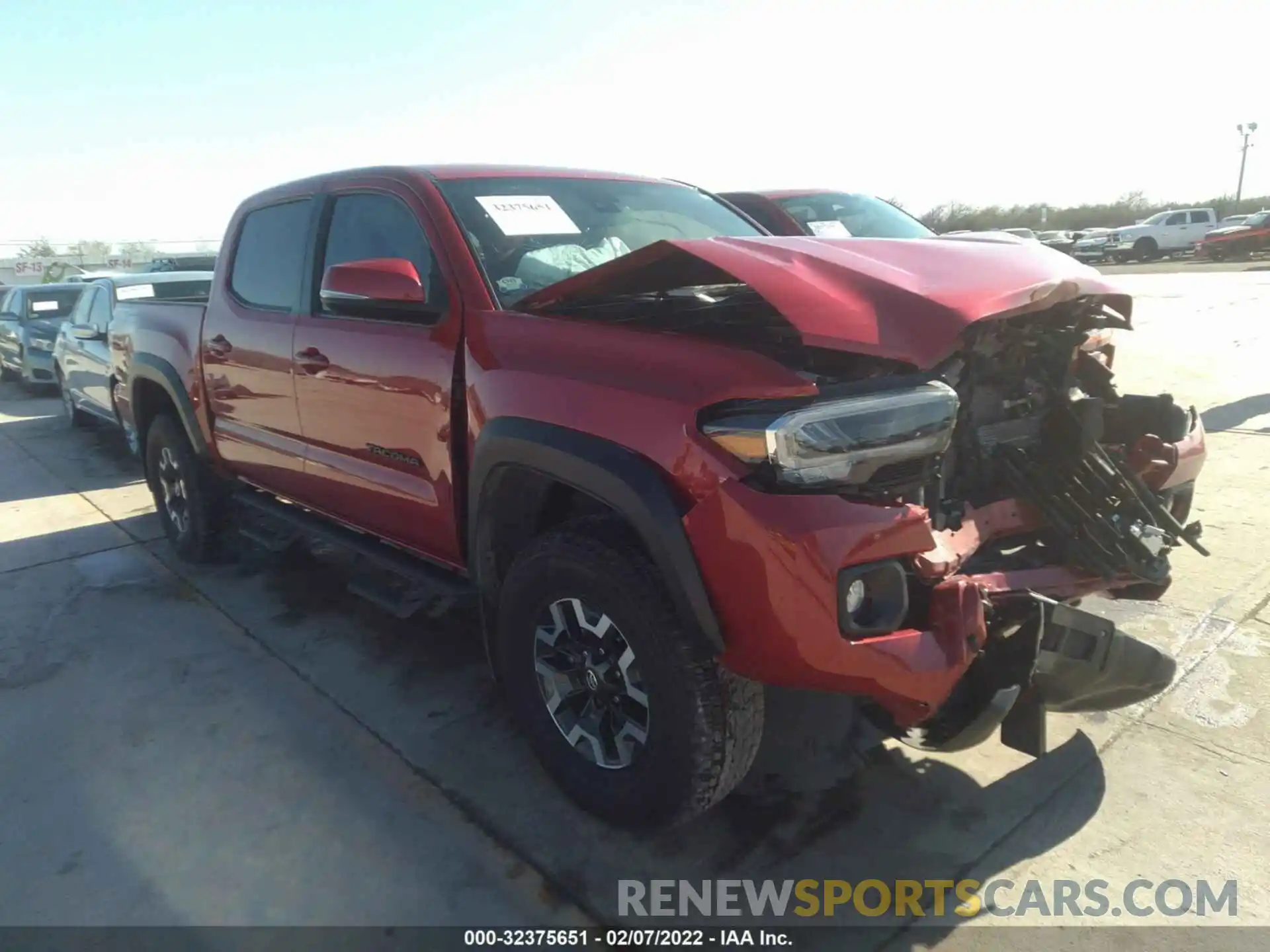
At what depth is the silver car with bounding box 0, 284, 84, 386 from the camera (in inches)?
462

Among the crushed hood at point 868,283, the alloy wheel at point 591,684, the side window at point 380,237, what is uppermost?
the side window at point 380,237

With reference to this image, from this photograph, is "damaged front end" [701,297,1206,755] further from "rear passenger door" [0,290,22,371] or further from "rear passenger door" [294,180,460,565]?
"rear passenger door" [0,290,22,371]

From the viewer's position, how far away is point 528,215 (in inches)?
127

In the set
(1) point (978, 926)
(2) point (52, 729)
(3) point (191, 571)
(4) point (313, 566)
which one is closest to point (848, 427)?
(1) point (978, 926)

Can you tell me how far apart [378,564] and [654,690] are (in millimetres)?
1551

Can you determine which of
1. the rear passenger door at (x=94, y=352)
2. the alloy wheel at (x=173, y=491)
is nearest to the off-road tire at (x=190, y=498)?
the alloy wheel at (x=173, y=491)

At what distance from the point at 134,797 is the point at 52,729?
70 centimetres

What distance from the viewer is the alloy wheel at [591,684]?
2473 mm

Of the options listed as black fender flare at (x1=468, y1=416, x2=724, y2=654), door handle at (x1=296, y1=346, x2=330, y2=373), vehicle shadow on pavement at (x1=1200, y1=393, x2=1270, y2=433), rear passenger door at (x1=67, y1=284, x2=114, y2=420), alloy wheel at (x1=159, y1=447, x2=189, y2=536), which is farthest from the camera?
rear passenger door at (x1=67, y1=284, x2=114, y2=420)

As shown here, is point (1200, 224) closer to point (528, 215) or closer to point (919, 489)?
point (528, 215)

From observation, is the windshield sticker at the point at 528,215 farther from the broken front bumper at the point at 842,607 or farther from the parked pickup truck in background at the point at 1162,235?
the parked pickup truck in background at the point at 1162,235

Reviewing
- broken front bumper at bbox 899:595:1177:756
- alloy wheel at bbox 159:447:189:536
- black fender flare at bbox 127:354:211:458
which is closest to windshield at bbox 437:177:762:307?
broken front bumper at bbox 899:595:1177:756

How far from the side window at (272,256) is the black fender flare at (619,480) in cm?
170

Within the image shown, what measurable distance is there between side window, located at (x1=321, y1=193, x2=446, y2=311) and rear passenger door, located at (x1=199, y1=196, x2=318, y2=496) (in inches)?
9.7
